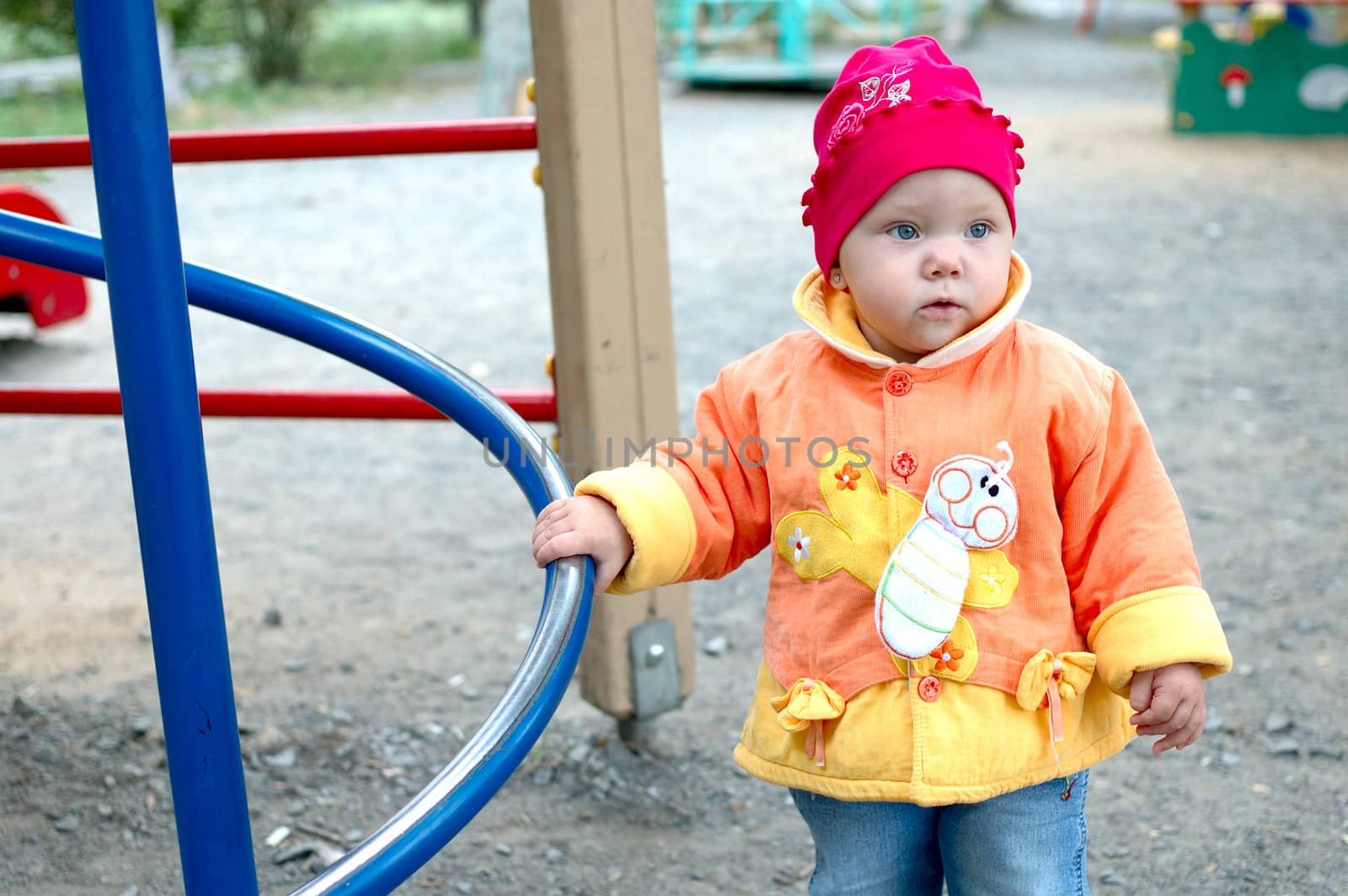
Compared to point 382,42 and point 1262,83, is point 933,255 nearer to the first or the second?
point 1262,83

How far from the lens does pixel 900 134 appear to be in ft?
4.08

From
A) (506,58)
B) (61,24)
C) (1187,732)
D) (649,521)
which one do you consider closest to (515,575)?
(649,521)

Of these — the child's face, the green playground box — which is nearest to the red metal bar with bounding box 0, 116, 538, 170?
the child's face

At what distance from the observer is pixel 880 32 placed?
1208 cm

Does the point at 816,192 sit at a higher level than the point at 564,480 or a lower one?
higher

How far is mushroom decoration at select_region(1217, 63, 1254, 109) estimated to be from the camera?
7.80 m

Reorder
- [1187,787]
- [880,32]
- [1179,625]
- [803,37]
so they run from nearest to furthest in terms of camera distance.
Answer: [1179,625] < [1187,787] < [803,37] < [880,32]

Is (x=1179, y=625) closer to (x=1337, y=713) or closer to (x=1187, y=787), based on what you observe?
(x=1187, y=787)

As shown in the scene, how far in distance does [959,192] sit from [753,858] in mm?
1163

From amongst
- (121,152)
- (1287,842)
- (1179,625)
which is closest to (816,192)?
(1179,625)

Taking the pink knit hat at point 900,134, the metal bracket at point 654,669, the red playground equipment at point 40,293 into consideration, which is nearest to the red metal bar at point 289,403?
the metal bracket at point 654,669

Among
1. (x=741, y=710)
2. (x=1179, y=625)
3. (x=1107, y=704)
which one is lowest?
(x=741, y=710)

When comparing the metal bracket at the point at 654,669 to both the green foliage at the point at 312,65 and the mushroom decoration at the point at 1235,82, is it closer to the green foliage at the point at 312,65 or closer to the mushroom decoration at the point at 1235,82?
the mushroom decoration at the point at 1235,82

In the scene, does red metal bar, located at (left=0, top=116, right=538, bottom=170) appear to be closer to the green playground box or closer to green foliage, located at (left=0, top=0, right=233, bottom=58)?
the green playground box
